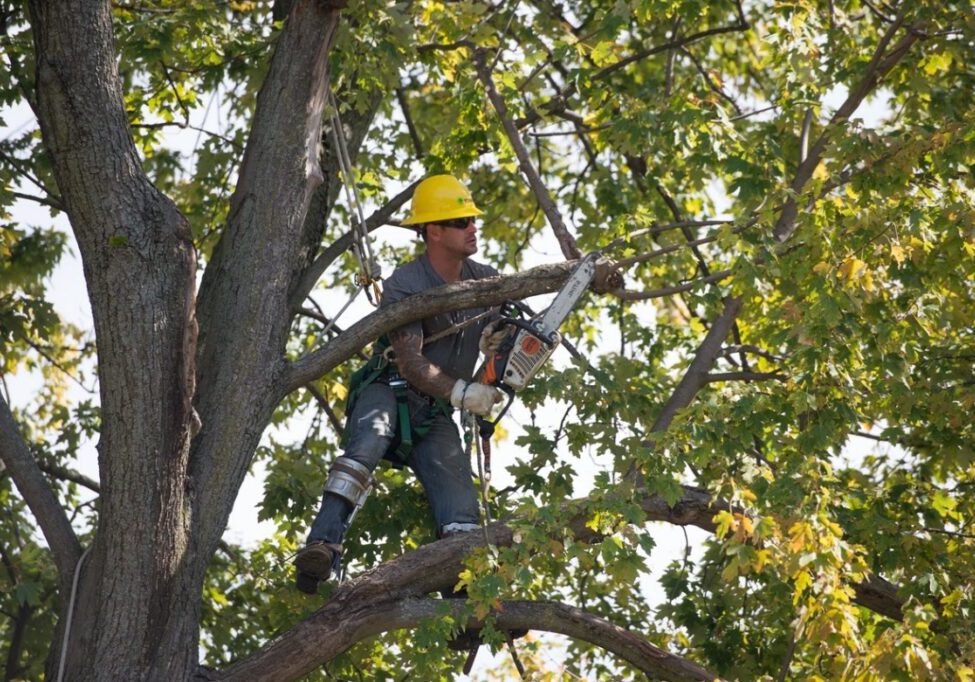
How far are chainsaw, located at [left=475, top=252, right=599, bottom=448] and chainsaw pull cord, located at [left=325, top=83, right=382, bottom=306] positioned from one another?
0.71 meters

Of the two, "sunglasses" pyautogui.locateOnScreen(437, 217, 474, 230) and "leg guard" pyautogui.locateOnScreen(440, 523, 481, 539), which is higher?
"sunglasses" pyautogui.locateOnScreen(437, 217, 474, 230)

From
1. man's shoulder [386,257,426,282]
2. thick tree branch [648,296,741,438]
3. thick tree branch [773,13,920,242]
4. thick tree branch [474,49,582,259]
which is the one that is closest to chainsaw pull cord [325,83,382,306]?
man's shoulder [386,257,426,282]

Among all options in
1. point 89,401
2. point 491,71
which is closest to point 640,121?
point 491,71

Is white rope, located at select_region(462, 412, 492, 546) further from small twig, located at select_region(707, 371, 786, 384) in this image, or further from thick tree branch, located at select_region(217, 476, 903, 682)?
small twig, located at select_region(707, 371, 786, 384)

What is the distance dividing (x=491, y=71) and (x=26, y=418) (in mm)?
6163

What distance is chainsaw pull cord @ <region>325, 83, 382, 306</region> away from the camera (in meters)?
6.50

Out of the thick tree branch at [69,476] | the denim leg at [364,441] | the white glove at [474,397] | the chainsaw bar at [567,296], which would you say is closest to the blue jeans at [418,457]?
the denim leg at [364,441]

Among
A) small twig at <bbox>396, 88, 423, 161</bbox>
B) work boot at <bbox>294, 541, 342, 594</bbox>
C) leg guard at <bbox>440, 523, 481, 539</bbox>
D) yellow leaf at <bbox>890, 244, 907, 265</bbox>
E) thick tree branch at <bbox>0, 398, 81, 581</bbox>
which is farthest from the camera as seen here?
small twig at <bbox>396, 88, 423, 161</bbox>

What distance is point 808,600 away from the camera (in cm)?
546

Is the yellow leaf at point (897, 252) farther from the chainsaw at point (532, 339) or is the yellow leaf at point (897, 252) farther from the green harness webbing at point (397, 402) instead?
the green harness webbing at point (397, 402)

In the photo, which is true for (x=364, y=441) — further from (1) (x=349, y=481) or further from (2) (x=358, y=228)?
(2) (x=358, y=228)

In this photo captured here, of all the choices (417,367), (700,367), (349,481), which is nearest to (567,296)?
(417,367)

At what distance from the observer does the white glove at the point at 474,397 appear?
6.04 metres

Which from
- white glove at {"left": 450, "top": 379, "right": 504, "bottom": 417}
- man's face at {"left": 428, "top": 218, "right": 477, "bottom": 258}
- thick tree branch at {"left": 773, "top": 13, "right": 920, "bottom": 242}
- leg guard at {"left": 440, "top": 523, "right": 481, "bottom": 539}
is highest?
thick tree branch at {"left": 773, "top": 13, "right": 920, "bottom": 242}
